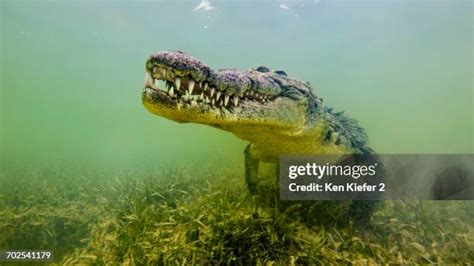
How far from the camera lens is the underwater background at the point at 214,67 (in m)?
2.15

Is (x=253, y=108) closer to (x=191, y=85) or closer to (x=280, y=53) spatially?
(x=191, y=85)

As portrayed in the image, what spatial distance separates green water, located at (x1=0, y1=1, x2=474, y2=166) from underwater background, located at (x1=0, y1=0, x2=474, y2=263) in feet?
0.03

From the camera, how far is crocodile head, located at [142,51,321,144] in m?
1.58

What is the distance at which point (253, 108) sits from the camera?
1.86 metres

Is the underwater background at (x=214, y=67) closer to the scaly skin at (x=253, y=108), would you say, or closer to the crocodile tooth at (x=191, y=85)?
the scaly skin at (x=253, y=108)

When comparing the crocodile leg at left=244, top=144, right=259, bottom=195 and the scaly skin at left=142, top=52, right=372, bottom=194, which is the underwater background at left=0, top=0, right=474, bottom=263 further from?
the scaly skin at left=142, top=52, right=372, bottom=194

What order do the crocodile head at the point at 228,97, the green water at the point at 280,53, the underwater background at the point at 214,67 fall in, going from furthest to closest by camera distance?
the green water at the point at 280,53, the underwater background at the point at 214,67, the crocodile head at the point at 228,97

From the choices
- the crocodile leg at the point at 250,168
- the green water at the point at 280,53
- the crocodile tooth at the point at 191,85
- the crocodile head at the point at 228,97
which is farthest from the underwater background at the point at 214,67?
the crocodile tooth at the point at 191,85

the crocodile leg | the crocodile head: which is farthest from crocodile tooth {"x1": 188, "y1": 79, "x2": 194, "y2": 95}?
the crocodile leg

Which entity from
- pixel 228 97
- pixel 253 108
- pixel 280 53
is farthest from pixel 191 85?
pixel 280 53

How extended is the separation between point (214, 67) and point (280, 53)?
565mm

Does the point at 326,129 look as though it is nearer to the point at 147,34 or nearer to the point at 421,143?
the point at 421,143

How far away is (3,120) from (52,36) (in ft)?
2.78

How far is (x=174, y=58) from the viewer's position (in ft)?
5.05
